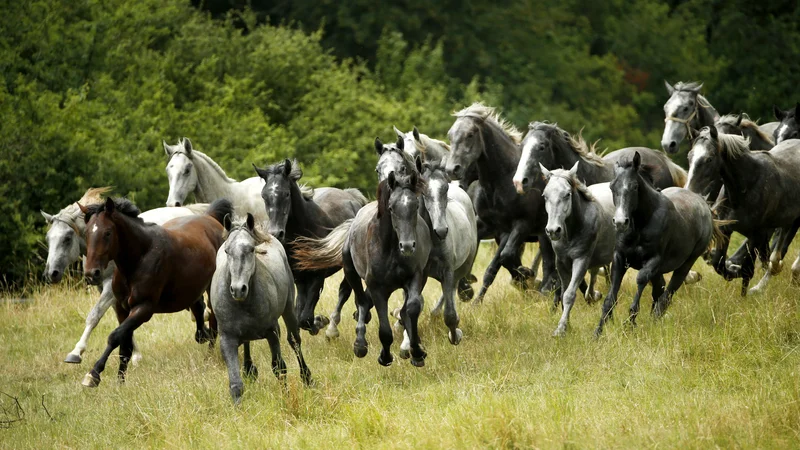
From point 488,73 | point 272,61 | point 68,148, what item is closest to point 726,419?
point 68,148

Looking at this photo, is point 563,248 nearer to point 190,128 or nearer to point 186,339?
point 186,339

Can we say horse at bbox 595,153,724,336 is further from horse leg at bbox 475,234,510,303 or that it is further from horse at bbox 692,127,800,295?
horse leg at bbox 475,234,510,303

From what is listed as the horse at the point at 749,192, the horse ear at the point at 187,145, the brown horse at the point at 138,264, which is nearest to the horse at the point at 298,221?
the brown horse at the point at 138,264

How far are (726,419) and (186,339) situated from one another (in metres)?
7.10

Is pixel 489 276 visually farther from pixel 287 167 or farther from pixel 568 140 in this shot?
pixel 287 167

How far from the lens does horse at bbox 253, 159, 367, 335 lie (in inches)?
422

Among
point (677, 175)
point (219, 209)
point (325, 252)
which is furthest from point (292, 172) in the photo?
point (677, 175)

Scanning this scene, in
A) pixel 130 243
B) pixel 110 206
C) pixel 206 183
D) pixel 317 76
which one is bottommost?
pixel 317 76

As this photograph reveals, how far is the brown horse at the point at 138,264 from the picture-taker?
30.8 ft

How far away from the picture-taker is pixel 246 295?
8062 millimetres

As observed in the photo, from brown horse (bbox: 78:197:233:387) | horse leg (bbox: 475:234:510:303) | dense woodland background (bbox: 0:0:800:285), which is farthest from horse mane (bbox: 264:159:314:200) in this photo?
dense woodland background (bbox: 0:0:800:285)

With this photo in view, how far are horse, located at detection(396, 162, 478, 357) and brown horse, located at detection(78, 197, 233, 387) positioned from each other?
222 cm

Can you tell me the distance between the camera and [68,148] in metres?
17.2

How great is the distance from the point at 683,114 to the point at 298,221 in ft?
16.9
